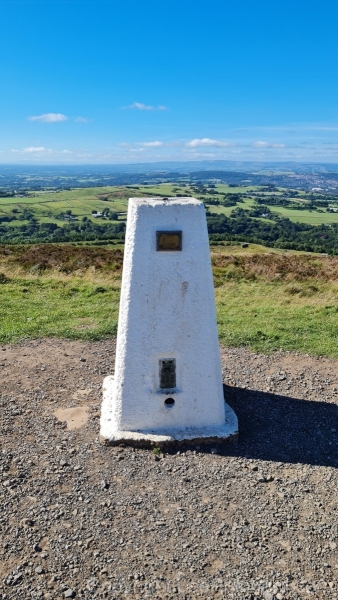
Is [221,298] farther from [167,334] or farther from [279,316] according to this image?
[167,334]

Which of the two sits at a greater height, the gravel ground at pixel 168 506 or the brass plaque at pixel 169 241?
the brass plaque at pixel 169 241

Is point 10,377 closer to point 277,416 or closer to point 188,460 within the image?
point 188,460

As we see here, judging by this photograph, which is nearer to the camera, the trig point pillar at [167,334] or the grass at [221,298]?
the trig point pillar at [167,334]

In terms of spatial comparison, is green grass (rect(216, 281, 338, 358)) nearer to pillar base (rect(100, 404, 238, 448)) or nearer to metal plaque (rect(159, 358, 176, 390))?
pillar base (rect(100, 404, 238, 448))

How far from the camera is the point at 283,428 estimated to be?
843 cm

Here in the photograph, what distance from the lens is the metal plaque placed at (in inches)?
297

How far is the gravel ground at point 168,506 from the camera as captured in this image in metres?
5.30

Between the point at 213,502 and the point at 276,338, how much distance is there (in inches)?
268

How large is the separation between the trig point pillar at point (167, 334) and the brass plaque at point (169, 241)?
0.05 ft

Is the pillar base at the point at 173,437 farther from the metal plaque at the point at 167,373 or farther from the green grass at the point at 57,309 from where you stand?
the green grass at the point at 57,309

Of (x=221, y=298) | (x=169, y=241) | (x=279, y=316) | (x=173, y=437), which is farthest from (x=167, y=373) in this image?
(x=221, y=298)

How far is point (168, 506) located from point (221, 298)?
443 inches

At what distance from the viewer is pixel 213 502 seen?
6.49 metres

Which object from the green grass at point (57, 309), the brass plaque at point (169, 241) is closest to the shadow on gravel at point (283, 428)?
the brass plaque at point (169, 241)
